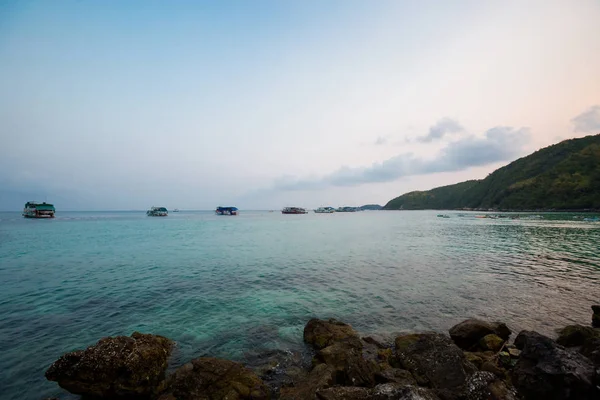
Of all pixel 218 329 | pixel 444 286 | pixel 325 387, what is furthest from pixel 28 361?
pixel 444 286

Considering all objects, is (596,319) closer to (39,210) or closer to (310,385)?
(310,385)

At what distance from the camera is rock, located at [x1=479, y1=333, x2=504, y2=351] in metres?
11.6

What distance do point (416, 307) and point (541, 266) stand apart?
22268 mm

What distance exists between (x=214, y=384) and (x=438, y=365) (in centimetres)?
761

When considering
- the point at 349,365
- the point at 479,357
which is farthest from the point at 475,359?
the point at 349,365

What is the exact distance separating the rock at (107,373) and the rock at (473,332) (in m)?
13.1

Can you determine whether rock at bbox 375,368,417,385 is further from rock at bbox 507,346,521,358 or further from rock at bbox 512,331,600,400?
rock at bbox 507,346,521,358

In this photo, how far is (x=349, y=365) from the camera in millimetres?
9273

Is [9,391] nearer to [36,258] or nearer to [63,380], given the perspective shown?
[63,380]

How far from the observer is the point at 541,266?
96.1ft

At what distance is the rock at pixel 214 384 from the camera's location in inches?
323

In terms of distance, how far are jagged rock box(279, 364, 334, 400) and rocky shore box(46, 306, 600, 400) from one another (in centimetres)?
4

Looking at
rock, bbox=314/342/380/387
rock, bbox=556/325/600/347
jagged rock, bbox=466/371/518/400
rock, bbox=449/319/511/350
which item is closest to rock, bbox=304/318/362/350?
rock, bbox=314/342/380/387

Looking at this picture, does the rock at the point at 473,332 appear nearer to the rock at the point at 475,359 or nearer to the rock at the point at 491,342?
the rock at the point at 491,342
